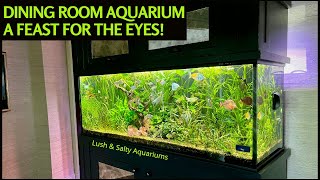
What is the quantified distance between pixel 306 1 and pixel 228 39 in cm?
42

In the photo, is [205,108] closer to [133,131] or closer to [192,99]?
[192,99]

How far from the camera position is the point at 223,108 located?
3.16 feet

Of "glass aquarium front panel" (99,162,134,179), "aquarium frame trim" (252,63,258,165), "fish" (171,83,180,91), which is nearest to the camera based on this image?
"aquarium frame trim" (252,63,258,165)

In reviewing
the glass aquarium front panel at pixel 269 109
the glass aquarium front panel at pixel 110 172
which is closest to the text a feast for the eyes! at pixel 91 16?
the glass aquarium front panel at pixel 269 109

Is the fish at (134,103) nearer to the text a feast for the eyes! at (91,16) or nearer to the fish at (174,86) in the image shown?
the fish at (174,86)

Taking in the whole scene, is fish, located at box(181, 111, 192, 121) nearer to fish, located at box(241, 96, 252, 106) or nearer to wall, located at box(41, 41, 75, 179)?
fish, located at box(241, 96, 252, 106)

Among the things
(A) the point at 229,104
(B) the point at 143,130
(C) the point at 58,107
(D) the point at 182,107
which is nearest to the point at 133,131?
(B) the point at 143,130

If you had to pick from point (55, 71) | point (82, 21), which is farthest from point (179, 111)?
point (55, 71)

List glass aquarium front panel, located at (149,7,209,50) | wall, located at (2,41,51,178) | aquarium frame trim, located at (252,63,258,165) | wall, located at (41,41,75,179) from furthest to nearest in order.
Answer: wall, located at (41,41,75,179) < wall, located at (2,41,51,178) < glass aquarium front panel, located at (149,7,209,50) < aquarium frame trim, located at (252,63,258,165)

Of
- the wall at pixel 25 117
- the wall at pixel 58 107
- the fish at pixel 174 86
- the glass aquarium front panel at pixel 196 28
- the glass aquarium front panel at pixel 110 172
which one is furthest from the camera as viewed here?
the wall at pixel 58 107

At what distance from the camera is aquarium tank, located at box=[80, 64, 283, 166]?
0.92 meters

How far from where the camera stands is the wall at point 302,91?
3.29ft

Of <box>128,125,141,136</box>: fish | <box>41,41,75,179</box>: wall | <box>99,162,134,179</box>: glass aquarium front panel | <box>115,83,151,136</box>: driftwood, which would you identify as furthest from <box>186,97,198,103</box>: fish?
<box>41,41,75,179</box>: wall

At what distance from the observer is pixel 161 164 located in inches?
45.8
